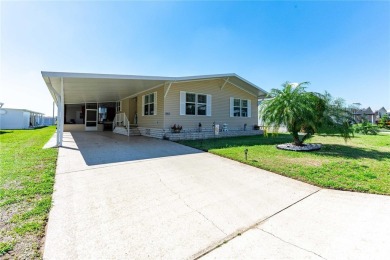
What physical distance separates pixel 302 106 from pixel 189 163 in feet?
16.4

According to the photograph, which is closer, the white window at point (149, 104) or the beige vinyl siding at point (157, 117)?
the beige vinyl siding at point (157, 117)

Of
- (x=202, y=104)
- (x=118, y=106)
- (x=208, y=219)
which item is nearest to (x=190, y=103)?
(x=202, y=104)

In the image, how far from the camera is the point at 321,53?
497 inches

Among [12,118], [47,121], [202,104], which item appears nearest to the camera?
[202,104]

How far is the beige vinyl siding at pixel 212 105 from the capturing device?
36.2 ft

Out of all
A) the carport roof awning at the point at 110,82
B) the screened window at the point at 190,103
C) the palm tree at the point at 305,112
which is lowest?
the palm tree at the point at 305,112

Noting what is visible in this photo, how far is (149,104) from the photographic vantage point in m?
12.7

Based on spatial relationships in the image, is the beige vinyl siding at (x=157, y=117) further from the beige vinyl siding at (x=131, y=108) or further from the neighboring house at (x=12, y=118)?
the neighboring house at (x=12, y=118)

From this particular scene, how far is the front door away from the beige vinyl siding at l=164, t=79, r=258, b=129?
11535 millimetres

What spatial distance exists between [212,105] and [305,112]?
21.6 feet

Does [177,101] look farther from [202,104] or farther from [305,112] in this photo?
[305,112]

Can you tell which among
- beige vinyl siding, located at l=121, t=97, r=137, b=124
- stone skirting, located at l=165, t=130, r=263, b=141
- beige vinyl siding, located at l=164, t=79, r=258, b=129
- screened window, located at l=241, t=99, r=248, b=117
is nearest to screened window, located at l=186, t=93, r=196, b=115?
beige vinyl siding, located at l=164, t=79, r=258, b=129

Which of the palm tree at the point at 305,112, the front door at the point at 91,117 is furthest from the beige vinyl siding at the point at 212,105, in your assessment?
the front door at the point at 91,117

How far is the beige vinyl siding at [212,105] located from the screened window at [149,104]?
1.76m
